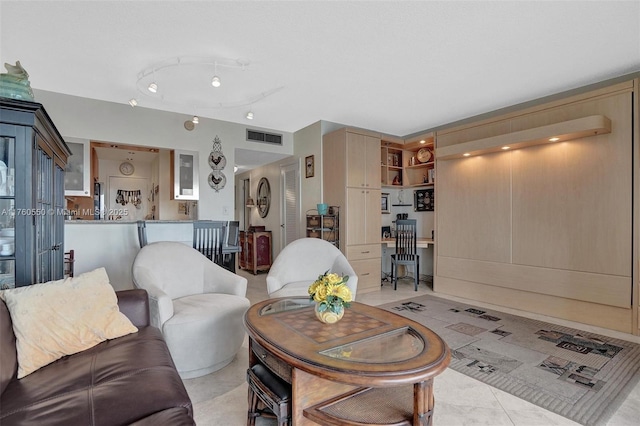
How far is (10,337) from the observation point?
138 centimetres

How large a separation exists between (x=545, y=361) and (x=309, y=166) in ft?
13.1

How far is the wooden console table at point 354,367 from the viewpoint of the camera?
1226mm

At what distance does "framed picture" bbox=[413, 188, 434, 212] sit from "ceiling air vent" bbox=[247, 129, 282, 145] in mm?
2610

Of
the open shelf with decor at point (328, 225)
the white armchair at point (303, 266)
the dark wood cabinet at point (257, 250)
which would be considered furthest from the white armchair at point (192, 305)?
the dark wood cabinet at point (257, 250)

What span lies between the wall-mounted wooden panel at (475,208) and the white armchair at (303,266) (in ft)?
6.60

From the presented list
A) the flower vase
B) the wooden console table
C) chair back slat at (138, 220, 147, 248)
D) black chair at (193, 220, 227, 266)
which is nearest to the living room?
chair back slat at (138, 220, 147, 248)

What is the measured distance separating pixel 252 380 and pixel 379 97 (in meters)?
3.40

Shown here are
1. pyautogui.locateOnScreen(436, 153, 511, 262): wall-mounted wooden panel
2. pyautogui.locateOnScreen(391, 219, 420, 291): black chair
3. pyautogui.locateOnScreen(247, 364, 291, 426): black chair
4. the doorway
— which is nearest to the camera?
pyautogui.locateOnScreen(247, 364, 291, 426): black chair

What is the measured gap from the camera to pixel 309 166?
5.32 m

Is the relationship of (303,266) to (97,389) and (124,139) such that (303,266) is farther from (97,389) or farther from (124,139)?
(124,139)

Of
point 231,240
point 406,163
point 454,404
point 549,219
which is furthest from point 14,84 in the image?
point 406,163

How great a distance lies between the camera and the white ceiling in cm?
222

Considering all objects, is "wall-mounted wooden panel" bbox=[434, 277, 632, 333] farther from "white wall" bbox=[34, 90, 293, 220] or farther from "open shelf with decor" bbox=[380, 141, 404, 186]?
"white wall" bbox=[34, 90, 293, 220]

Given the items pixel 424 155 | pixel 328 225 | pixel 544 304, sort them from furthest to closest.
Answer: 1. pixel 424 155
2. pixel 328 225
3. pixel 544 304
